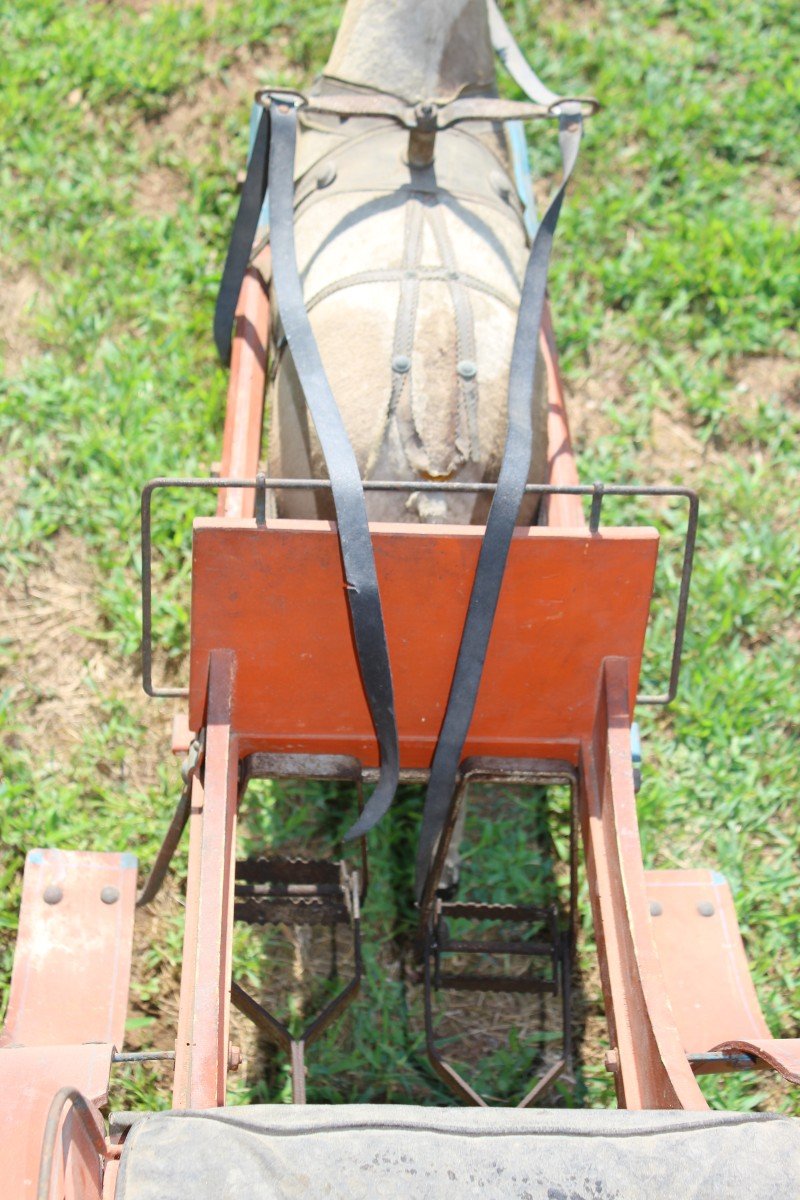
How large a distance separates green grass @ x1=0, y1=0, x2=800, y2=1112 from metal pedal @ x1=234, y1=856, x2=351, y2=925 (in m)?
0.49

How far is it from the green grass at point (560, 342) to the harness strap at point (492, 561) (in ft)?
2.89

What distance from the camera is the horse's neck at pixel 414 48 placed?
410cm

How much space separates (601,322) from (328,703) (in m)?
2.79

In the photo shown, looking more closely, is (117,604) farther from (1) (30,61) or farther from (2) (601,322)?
(1) (30,61)

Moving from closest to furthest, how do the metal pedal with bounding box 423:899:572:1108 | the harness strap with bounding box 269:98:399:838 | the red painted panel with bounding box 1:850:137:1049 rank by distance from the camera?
the harness strap with bounding box 269:98:399:838
the red painted panel with bounding box 1:850:137:1049
the metal pedal with bounding box 423:899:572:1108

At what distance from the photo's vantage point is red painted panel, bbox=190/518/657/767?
288 cm

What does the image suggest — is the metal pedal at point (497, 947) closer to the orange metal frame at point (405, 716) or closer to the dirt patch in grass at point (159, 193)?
the orange metal frame at point (405, 716)

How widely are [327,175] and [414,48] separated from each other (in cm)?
57

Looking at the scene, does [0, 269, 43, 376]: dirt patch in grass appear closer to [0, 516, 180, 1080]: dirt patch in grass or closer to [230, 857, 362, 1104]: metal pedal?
[0, 516, 180, 1080]: dirt patch in grass

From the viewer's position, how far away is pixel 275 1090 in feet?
11.7

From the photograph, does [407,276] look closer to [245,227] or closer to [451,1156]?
[245,227]

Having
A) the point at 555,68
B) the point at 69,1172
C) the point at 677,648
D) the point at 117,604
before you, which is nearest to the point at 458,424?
the point at 677,648

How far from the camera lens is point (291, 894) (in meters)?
3.38

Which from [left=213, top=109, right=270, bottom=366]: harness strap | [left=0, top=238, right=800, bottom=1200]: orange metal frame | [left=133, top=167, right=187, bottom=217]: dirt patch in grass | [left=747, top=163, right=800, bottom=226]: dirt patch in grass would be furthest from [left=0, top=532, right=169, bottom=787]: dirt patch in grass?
[left=747, top=163, right=800, bottom=226]: dirt patch in grass
